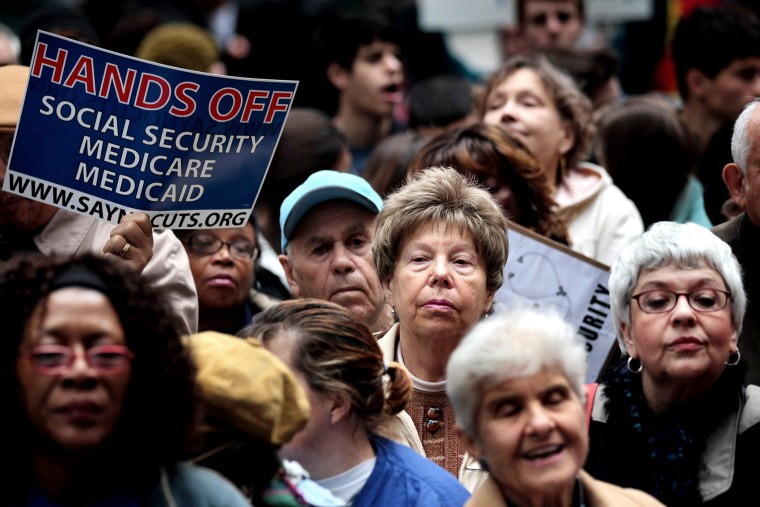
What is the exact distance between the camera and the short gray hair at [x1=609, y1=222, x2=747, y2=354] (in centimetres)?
486

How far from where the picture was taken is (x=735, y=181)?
19.4ft

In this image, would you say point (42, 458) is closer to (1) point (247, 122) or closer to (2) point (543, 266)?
(1) point (247, 122)

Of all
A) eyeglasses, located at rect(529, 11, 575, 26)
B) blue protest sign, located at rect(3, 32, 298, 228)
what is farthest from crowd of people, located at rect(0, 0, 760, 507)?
eyeglasses, located at rect(529, 11, 575, 26)

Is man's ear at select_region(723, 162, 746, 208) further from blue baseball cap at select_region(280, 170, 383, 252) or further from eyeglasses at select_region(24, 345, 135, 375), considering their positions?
eyeglasses at select_region(24, 345, 135, 375)

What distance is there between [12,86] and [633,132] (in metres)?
3.52

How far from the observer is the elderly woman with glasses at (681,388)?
4.70 m

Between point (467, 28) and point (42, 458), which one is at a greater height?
point (467, 28)

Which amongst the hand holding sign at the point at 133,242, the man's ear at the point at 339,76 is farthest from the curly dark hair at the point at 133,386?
the man's ear at the point at 339,76

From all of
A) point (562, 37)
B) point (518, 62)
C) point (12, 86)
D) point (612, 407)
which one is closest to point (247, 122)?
point (12, 86)

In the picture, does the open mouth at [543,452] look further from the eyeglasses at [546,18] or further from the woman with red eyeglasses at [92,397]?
the eyeglasses at [546,18]

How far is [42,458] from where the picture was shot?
363cm

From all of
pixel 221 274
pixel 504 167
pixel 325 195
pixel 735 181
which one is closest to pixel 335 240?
pixel 325 195

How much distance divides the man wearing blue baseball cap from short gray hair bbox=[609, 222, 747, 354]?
3.88ft

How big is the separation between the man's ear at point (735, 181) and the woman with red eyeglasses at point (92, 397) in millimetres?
2918
